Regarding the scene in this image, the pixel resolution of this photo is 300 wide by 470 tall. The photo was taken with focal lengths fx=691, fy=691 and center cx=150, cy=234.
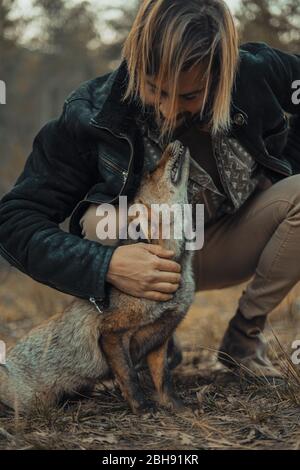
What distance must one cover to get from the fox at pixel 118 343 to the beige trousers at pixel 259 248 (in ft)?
1.61

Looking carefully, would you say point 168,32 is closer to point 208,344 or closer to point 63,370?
point 63,370

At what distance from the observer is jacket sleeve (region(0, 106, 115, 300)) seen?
316cm

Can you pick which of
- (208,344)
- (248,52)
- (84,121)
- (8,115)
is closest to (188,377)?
(208,344)

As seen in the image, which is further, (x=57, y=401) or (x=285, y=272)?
(x=285, y=272)

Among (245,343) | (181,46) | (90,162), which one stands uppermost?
(181,46)

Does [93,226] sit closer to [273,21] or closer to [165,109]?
[165,109]

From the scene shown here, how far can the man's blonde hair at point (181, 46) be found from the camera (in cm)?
289

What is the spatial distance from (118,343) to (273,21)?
375cm

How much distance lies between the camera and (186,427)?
9.89 feet

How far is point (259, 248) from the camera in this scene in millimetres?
3902

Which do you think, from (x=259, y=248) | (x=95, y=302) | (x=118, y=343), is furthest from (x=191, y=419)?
(x=259, y=248)

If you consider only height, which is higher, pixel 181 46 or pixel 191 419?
pixel 181 46

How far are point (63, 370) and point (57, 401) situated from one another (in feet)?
0.51

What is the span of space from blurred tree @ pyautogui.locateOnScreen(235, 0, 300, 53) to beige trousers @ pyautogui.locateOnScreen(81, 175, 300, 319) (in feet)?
8.11
